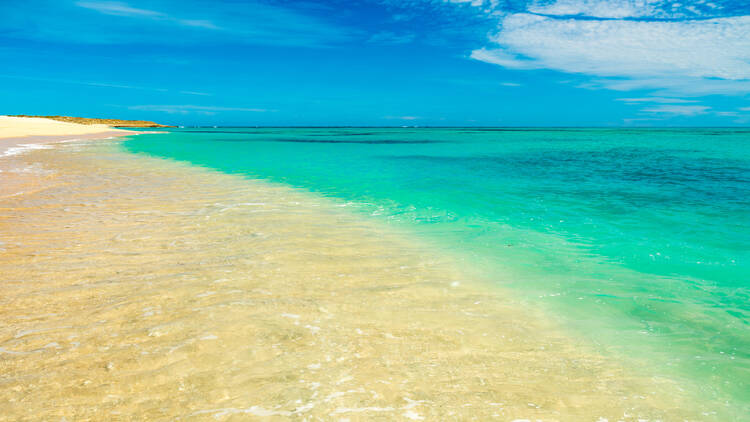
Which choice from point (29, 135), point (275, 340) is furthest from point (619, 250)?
point (29, 135)

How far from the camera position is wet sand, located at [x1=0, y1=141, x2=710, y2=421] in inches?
120

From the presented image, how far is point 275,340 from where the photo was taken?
12.7ft

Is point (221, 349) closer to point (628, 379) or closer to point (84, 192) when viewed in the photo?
point (628, 379)

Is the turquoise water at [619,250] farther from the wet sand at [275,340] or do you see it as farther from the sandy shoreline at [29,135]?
the sandy shoreline at [29,135]

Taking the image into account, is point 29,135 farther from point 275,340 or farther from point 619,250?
point 619,250

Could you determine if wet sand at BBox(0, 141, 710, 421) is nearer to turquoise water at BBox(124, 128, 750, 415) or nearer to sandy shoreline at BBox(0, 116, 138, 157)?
turquoise water at BBox(124, 128, 750, 415)

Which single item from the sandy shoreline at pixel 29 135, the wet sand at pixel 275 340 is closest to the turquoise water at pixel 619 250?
the wet sand at pixel 275 340

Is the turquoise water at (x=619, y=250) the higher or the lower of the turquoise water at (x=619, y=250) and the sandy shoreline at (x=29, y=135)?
the lower

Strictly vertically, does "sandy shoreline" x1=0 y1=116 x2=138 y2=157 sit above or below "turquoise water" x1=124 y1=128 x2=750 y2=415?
above

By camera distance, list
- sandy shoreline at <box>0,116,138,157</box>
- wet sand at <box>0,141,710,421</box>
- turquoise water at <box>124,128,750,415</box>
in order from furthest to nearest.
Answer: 1. sandy shoreline at <box>0,116,138,157</box>
2. turquoise water at <box>124,128,750,415</box>
3. wet sand at <box>0,141,710,421</box>

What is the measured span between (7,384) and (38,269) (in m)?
2.92

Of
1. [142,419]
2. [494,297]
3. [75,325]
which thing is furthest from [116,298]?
[494,297]

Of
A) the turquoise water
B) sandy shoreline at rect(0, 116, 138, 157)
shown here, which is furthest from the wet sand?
sandy shoreline at rect(0, 116, 138, 157)

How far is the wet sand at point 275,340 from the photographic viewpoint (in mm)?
3041
